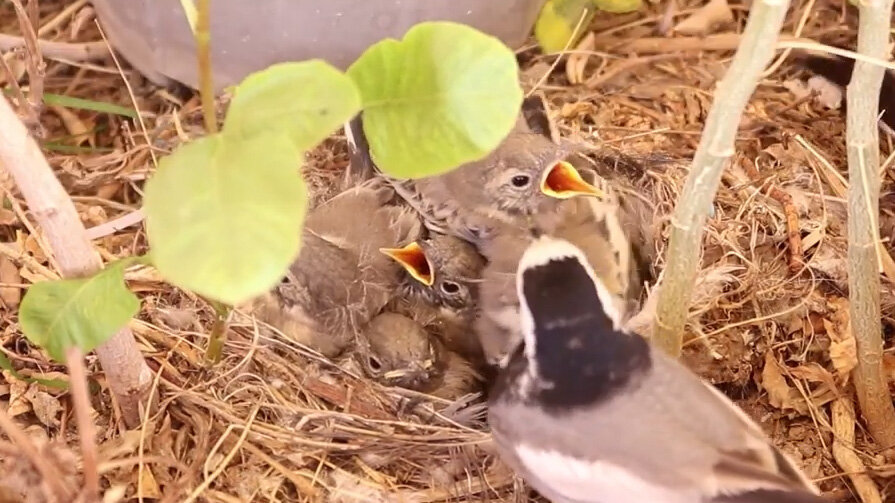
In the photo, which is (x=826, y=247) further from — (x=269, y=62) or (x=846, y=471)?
(x=269, y=62)

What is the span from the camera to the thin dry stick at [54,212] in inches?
34.5

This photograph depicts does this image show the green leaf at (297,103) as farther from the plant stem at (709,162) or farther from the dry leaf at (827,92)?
the dry leaf at (827,92)

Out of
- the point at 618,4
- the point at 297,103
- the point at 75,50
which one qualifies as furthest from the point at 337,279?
the point at 75,50

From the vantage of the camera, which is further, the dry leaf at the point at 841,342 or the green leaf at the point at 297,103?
the dry leaf at the point at 841,342

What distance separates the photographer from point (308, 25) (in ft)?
4.85

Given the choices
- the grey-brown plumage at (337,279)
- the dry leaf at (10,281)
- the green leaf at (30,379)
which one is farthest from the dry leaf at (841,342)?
the dry leaf at (10,281)

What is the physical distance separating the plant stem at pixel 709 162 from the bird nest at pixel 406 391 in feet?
0.81

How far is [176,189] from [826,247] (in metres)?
1.06

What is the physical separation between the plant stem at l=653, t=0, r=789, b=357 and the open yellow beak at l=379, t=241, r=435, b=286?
37cm

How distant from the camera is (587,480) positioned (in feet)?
3.25

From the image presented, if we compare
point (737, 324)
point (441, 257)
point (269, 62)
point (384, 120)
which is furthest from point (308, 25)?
point (737, 324)

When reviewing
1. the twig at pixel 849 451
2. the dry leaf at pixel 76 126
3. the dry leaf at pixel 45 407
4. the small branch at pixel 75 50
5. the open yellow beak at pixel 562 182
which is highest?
the open yellow beak at pixel 562 182

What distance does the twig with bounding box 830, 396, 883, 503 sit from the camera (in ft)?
3.93

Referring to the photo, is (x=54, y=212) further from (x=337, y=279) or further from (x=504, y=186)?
(x=504, y=186)
